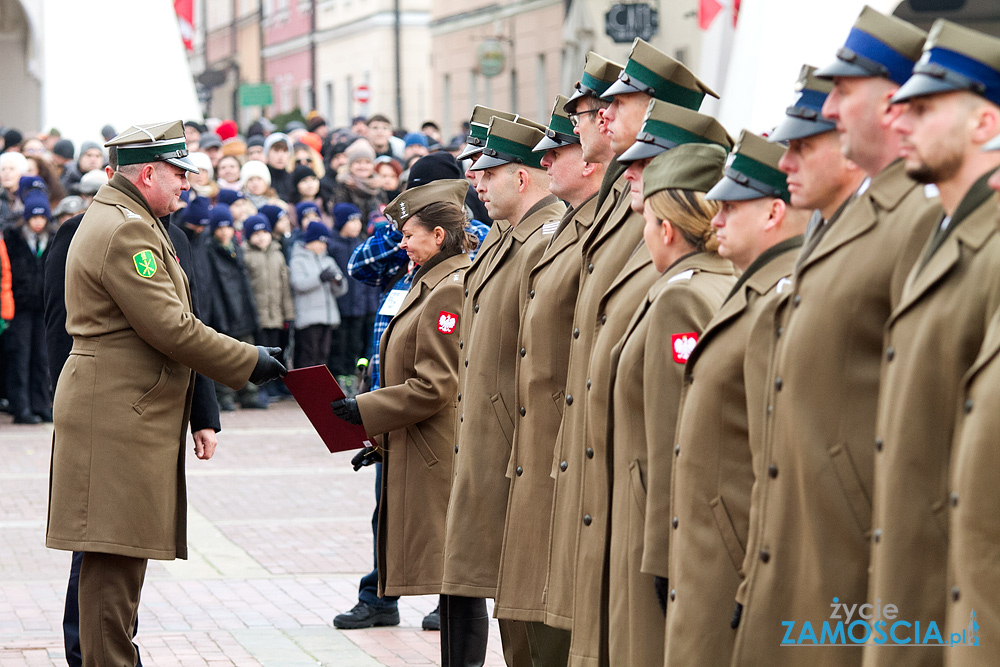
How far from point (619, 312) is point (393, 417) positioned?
184 cm

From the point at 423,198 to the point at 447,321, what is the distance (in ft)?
1.77

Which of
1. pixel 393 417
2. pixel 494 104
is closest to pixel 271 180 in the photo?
pixel 393 417

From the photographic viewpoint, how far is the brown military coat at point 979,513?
8.99 ft

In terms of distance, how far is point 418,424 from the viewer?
20.9ft

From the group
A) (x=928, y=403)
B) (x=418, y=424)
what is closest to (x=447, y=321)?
(x=418, y=424)

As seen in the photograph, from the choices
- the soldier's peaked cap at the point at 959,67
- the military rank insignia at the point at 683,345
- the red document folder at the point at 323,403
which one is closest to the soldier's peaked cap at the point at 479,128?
the red document folder at the point at 323,403

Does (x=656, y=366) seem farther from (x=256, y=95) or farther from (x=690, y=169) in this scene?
(x=256, y=95)

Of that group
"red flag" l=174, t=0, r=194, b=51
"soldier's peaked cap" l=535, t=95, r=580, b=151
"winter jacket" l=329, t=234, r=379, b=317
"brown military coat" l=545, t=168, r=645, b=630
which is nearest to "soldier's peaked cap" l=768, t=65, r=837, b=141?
"brown military coat" l=545, t=168, r=645, b=630

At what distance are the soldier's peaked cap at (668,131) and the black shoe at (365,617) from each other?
3477mm

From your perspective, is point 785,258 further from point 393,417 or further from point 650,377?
point 393,417

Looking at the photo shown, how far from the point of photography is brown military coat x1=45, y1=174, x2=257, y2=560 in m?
5.74

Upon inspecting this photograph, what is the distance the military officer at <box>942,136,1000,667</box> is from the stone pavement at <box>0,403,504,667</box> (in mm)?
4041

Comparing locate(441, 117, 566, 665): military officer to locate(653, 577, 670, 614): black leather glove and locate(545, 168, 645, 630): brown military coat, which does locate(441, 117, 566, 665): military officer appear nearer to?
locate(545, 168, 645, 630): brown military coat

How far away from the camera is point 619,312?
4555 mm
